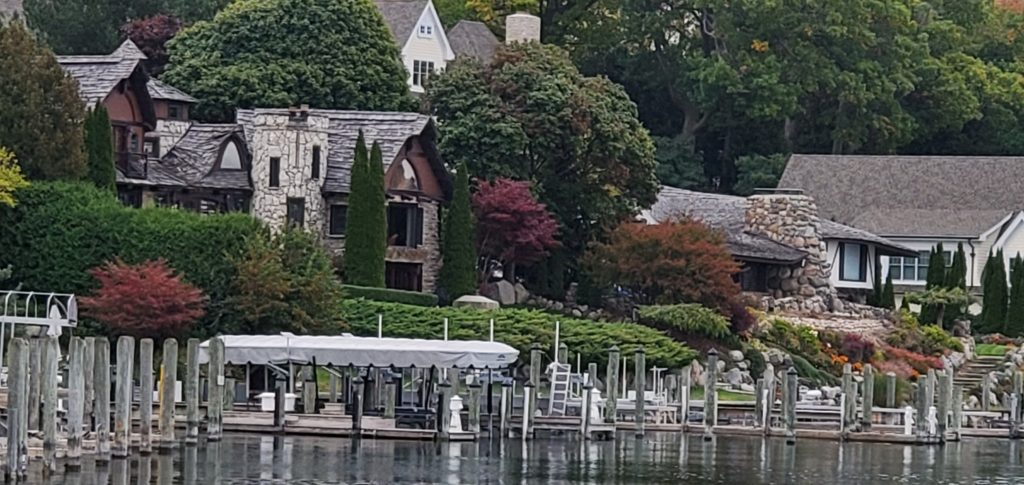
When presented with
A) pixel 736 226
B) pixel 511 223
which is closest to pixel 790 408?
pixel 511 223

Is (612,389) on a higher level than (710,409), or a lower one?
higher

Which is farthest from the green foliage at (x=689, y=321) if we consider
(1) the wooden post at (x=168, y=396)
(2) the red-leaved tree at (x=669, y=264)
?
(1) the wooden post at (x=168, y=396)

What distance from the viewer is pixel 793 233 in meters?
→ 92.0

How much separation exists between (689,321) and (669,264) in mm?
4396

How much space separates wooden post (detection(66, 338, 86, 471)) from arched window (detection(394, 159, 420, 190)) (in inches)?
1399

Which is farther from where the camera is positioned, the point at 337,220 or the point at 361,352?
the point at 337,220

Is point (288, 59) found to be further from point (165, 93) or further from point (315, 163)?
point (315, 163)

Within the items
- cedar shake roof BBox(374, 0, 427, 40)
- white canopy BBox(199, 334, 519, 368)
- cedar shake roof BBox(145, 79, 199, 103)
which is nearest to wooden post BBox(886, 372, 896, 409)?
white canopy BBox(199, 334, 519, 368)

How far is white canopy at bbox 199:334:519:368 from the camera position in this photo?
56.0 metres

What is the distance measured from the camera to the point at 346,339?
57000 mm

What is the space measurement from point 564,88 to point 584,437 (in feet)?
90.0

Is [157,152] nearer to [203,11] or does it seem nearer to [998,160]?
[203,11]

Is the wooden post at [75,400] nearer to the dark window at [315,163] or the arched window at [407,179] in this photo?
the dark window at [315,163]

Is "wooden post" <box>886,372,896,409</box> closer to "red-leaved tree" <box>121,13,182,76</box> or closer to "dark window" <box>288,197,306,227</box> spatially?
"dark window" <box>288,197,306,227</box>
